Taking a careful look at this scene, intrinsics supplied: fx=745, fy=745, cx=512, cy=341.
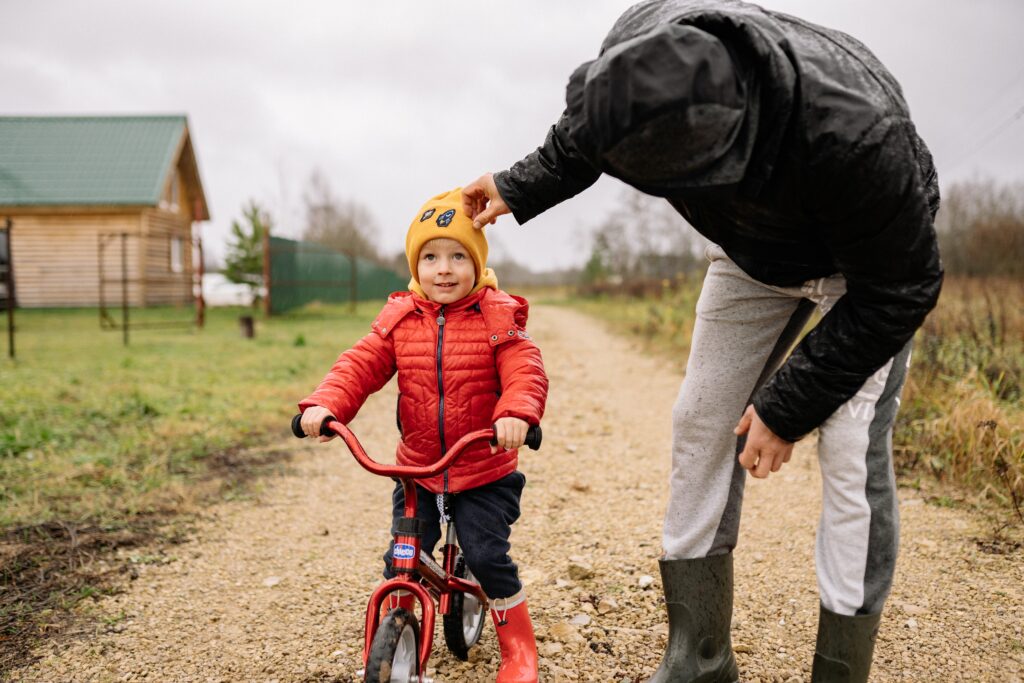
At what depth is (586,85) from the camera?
1378 millimetres

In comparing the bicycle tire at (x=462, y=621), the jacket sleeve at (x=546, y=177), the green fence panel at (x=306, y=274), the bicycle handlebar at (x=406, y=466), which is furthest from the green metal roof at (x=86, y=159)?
the jacket sleeve at (x=546, y=177)

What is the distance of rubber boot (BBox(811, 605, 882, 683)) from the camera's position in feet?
5.96

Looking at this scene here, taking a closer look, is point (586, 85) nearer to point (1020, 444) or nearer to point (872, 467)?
point (872, 467)

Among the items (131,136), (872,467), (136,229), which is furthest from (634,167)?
(131,136)

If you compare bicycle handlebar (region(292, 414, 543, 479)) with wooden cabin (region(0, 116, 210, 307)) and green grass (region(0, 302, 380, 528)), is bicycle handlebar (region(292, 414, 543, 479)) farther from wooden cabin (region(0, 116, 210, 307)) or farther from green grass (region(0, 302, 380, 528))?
wooden cabin (region(0, 116, 210, 307))

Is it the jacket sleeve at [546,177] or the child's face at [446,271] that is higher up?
the jacket sleeve at [546,177]

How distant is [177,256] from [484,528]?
24.9 m

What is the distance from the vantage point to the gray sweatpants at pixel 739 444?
1.76 meters

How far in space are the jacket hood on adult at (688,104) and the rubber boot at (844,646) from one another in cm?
109

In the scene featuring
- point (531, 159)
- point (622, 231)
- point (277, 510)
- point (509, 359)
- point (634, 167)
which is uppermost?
point (622, 231)

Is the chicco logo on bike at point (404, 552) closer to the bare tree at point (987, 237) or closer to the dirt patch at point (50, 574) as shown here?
the dirt patch at point (50, 574)

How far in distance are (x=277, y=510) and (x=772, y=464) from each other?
3.15m

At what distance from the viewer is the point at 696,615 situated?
2.19 meters

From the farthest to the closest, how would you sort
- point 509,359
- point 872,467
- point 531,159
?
point 509,359 < point 531,159 < point 872,467
